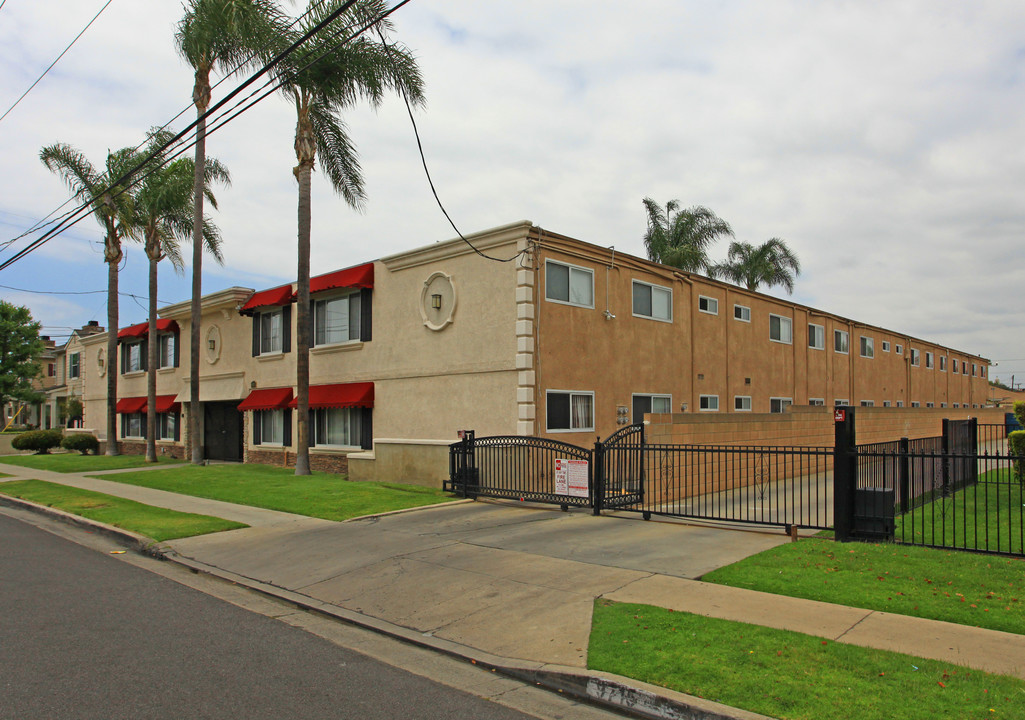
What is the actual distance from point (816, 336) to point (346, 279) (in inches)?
772

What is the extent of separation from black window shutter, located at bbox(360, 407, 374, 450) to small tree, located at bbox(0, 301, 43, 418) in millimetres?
33422

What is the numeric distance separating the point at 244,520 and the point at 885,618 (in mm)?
10887

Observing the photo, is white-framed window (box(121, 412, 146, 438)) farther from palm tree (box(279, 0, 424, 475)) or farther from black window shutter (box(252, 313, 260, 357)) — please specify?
palm tree (box(279, 0, 424, 475))

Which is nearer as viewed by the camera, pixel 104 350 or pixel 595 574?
pixel 595 574

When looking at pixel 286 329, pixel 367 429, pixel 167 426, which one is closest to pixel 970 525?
pixel 367 429

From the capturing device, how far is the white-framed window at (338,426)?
22188mm

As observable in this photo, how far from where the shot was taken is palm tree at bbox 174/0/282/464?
773 inches

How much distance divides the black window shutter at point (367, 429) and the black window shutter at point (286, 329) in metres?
5.47

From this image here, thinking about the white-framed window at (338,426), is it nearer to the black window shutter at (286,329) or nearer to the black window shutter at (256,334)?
the black window shutter at (286,329)

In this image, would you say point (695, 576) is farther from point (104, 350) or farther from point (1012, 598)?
point (104, 350)

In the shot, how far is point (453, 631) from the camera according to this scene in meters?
7.16

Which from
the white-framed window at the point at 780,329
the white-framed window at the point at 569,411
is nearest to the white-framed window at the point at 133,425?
the white-framed window at the point at 569,411

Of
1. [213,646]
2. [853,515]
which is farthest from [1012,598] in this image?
[213,646]

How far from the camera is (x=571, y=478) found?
13.6m
